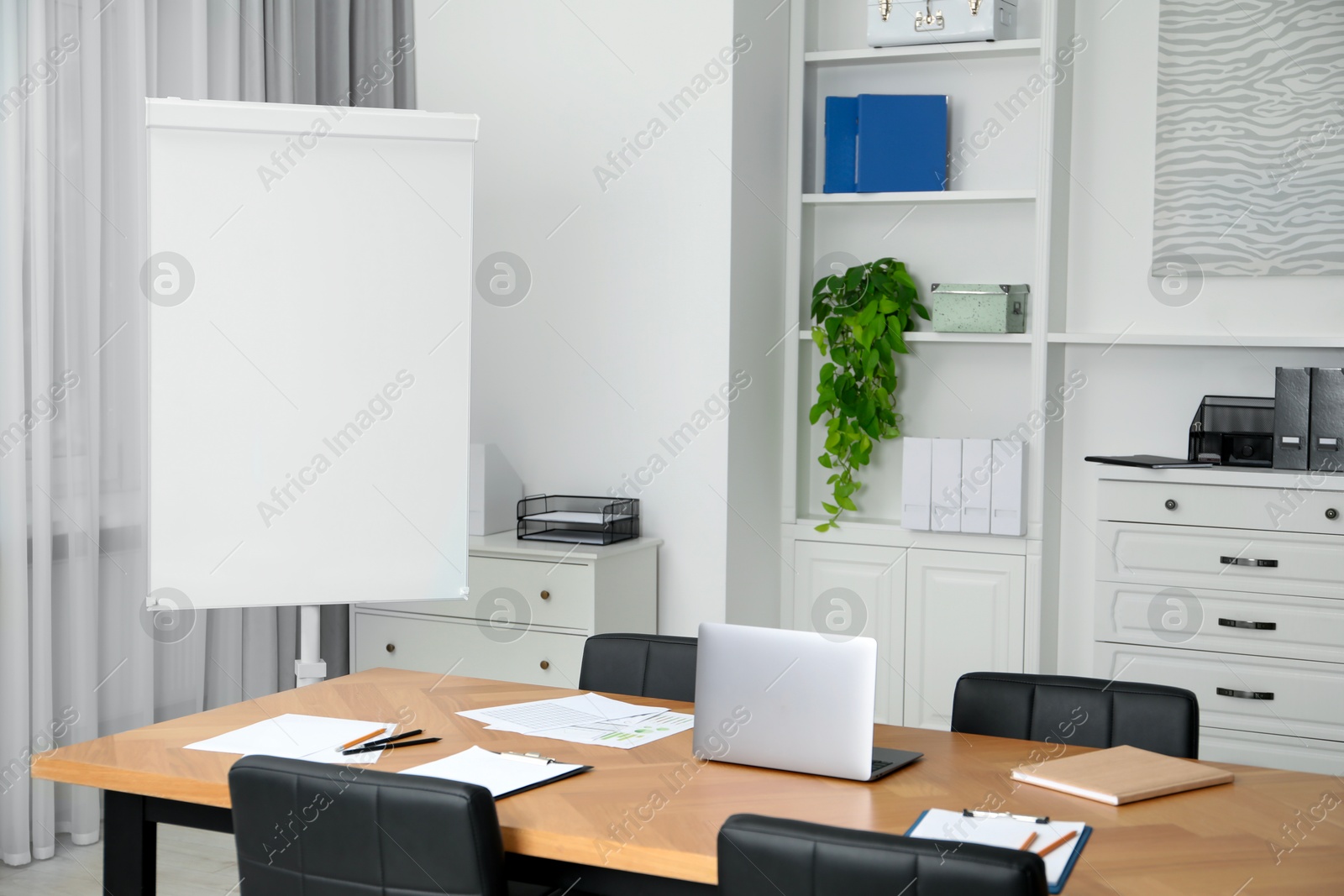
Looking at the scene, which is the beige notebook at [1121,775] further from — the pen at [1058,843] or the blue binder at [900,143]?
the blue binder at [900,143]

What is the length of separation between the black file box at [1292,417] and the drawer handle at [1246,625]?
44 cm

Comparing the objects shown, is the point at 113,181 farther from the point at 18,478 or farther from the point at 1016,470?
the point at 1016,470

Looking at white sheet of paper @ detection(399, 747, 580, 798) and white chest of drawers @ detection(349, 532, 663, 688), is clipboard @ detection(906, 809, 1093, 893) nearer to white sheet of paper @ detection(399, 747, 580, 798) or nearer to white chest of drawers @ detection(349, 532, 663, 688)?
white sheet of paper @ detection(399, 747, 580, 798)

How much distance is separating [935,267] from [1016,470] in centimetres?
79

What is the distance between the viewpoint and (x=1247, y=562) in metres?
3.38

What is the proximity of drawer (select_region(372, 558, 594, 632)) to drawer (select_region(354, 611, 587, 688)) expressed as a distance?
0.04 meters

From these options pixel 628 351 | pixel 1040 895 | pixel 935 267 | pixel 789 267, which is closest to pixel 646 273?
pixel 628 351

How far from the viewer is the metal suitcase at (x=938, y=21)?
12.2ft

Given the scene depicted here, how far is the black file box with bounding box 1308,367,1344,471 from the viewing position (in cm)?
333

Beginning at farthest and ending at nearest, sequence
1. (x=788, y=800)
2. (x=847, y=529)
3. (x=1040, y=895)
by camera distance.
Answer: (x=847, y=529) → (x=788, y=800) → (x=1040, y=895)

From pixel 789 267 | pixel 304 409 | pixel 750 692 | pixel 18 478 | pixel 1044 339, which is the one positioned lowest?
pixel 750 692

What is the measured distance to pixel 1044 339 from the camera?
3740mm

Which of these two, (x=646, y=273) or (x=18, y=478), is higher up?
(x=646, y=273)

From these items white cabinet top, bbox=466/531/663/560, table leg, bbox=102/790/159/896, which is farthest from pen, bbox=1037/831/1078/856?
white cabinet top, bbox=466/531/663/560
